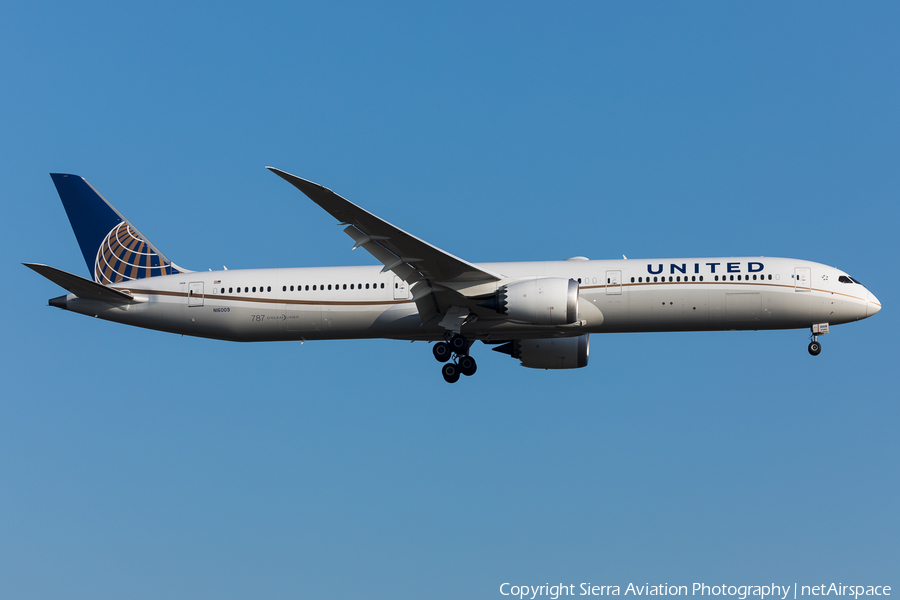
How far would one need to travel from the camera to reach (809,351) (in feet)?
110

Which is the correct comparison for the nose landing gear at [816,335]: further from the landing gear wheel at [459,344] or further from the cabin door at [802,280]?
the landing gear wheel at [459,344]

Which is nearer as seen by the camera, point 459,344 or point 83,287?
point 459,344

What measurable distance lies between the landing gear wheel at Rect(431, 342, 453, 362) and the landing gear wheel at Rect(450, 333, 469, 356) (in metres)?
0.42

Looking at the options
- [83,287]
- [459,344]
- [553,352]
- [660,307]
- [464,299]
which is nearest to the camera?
[660,307]

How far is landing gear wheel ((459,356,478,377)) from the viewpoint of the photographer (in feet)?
115

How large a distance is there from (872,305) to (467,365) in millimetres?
14011

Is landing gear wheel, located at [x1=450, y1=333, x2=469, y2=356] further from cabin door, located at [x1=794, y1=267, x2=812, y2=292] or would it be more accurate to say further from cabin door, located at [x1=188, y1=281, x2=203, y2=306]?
cabin door, located at [x1=794, y1=267, x2=812, y2=292]

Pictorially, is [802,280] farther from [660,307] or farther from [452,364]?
[452,364]

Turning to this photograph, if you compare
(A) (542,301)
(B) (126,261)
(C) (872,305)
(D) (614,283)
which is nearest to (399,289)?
(A) (542,301)

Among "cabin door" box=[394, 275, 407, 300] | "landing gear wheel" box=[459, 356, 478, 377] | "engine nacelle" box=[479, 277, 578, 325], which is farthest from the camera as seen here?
"landing gear wheel" box=[459, 356, 478, 377]

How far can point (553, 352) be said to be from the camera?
1480 inches

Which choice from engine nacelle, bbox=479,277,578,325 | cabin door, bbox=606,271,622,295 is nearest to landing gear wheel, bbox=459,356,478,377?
engine nacelle, bbox=479,277,578,325

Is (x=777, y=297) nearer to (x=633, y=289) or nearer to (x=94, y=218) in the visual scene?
(x=633, y=289)

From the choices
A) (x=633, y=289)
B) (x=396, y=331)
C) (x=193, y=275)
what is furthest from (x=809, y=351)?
(x=193, y=275)
